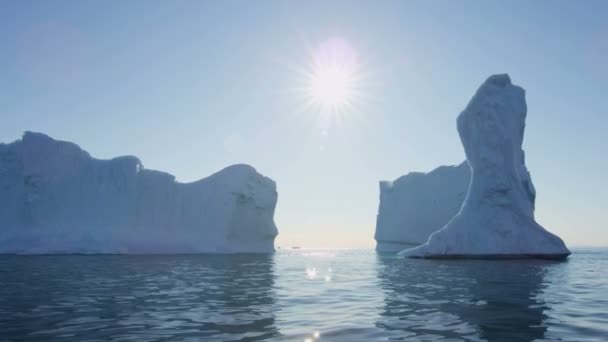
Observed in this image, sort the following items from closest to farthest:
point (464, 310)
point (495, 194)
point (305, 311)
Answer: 1. point (464, 310)
2. point (305, 311)
3. point (495, 194)

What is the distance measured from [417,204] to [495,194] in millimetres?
19744

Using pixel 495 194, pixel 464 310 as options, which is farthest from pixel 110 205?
pixel 464 310

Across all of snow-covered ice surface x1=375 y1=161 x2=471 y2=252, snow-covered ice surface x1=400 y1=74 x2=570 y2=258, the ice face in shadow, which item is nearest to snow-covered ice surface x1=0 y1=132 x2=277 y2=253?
snow-covered ice surface x1=375 y1=161 x2=471 y2=252

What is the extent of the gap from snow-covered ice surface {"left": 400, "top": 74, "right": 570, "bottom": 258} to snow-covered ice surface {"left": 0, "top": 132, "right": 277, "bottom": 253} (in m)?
19.6

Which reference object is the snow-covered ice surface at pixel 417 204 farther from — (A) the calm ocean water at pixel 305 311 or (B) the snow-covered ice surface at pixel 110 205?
(A) the calm ocean water at pixel 305 311

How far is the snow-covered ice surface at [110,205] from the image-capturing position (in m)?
38.0

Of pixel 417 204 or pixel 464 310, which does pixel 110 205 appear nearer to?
pixel 417 204

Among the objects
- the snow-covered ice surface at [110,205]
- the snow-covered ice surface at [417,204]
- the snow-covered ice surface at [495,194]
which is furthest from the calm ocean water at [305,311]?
the snow-covered ice surface at [417,204]

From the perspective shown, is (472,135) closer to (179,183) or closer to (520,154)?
(520,154)

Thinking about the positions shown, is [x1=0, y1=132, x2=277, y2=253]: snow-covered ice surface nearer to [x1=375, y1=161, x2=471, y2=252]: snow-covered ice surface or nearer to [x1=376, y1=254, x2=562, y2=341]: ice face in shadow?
[x1=375, y1=161, x2=471, y2=252]: snow-covered ice surface

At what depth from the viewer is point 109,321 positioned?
24.2 ft

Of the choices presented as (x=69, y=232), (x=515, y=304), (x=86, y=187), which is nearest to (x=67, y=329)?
(x=515, y=304)

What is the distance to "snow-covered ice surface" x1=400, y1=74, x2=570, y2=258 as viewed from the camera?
28.1 m

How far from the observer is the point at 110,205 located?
40562mm
